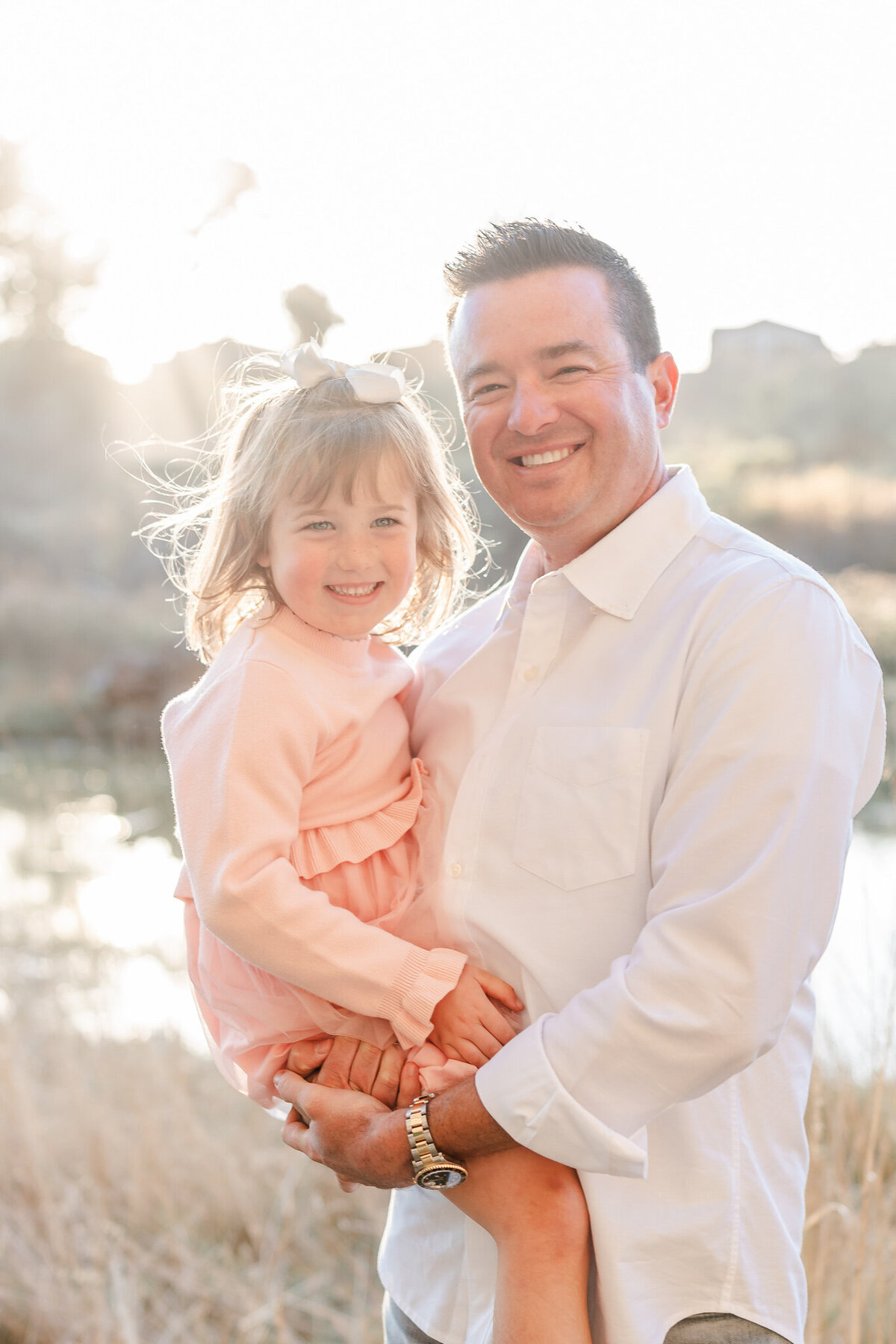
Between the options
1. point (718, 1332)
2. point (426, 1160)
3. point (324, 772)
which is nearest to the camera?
point (718, 1332)

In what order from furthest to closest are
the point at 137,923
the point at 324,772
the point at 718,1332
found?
1. the point at 137,923
2. the point at 324,772
3. the point at 718,1332

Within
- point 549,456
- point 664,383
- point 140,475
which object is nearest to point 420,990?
point 549,456

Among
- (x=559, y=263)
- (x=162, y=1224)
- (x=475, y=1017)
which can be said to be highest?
(x=559, y=263)

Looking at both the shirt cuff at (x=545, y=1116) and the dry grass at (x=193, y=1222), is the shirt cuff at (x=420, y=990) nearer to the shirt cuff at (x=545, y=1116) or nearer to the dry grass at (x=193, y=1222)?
the shirt cuff at (x=545, y=1116)

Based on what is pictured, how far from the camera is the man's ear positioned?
189 cm

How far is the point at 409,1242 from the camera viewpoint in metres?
1.76

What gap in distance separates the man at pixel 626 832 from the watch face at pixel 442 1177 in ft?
0.07

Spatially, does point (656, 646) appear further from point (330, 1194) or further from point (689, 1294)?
point (330, 1194)

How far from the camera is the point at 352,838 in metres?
1.81

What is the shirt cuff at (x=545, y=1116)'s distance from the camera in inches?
52.2

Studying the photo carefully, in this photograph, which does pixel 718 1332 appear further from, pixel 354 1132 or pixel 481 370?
pixel 481 370

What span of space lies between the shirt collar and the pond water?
106 centimetres

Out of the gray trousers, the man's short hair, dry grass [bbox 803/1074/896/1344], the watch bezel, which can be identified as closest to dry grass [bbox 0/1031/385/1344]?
dry grass [bbox 803/1074/896/1344]

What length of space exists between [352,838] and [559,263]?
38.0 inches
